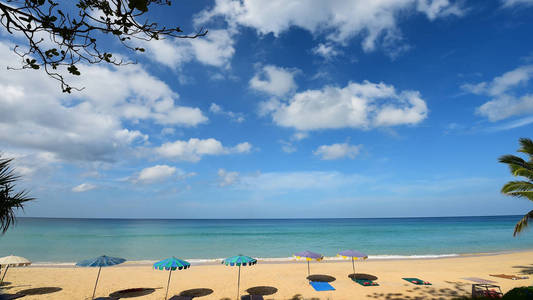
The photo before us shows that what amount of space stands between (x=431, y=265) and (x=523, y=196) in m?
Result: 8.71

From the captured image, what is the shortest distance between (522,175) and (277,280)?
46.8 ft

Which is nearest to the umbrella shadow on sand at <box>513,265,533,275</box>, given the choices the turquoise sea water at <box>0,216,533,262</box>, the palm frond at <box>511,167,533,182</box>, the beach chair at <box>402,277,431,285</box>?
the palm frond at <box>511,167,533,182</box>

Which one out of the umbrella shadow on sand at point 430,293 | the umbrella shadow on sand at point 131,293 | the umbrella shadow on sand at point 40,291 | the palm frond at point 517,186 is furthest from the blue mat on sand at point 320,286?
the umbrella shadow on sand at point 40,291

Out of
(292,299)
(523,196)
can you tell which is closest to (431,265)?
(523,196)

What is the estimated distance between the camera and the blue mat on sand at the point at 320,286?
12.5 meters

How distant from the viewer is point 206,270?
18312 mm

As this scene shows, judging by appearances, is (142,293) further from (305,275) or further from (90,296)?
(305,275)

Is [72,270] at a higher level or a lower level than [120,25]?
lower

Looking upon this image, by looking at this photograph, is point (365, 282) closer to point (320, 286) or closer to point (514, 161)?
point (320, 286)

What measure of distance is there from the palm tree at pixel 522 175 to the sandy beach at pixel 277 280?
3468 millimetres

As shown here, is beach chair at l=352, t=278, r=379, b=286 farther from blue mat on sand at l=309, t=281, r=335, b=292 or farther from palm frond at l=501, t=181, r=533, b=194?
palm frond at l=501, t=181, r=533, b=194

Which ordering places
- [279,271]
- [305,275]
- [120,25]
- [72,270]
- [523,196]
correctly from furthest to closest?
1. [72,270]
2. [279,271]
3. [305,275]
4. [523,196]
5. [120,25]

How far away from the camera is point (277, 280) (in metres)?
14.7

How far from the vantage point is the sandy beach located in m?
12.0
